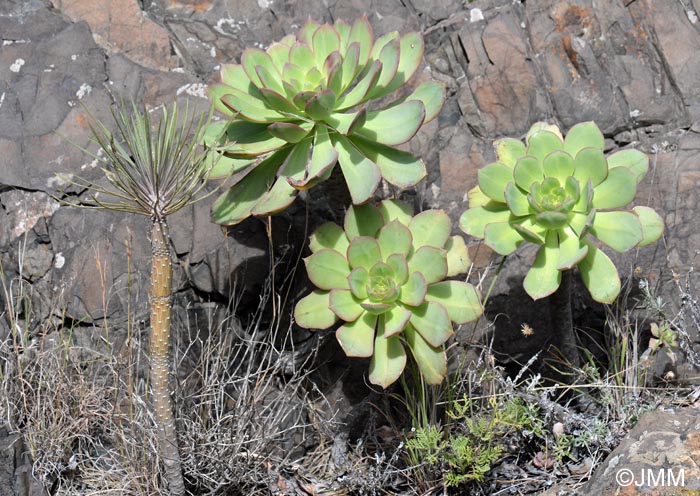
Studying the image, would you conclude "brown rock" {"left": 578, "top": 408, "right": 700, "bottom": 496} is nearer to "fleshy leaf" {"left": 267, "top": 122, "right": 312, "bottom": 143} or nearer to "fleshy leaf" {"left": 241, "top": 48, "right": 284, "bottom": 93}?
"fleshy leaf" {"left": 267, "top": 122, "right": 312, "bottom": 143}

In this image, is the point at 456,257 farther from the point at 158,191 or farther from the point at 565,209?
the point at 158,191

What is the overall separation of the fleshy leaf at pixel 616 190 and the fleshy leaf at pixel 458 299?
1.69 ft

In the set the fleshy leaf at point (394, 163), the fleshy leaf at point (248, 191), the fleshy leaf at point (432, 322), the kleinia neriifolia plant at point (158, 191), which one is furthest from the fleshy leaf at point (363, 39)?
the fleshy leaf at point (432, 322)

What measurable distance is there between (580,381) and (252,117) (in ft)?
5.34

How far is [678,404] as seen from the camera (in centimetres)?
309

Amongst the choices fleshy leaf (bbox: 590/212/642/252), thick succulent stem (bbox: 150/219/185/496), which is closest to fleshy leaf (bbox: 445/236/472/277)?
fleshy leaf (bbox: 590/212/642/252)

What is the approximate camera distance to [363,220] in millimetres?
2896

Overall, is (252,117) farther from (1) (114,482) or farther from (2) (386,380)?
(1) (114,482)

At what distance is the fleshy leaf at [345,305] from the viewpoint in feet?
9.11

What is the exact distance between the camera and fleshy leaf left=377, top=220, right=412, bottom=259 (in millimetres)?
2818

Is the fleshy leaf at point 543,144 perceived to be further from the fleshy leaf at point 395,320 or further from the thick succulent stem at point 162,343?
the thick succulent stem at point 162,343

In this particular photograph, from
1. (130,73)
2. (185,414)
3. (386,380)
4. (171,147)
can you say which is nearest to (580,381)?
(386,380)

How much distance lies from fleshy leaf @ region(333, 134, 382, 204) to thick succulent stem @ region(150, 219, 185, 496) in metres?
0.64

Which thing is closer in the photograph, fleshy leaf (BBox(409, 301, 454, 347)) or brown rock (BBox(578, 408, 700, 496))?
brown rock (BBox(578, 408, 700, 496))
